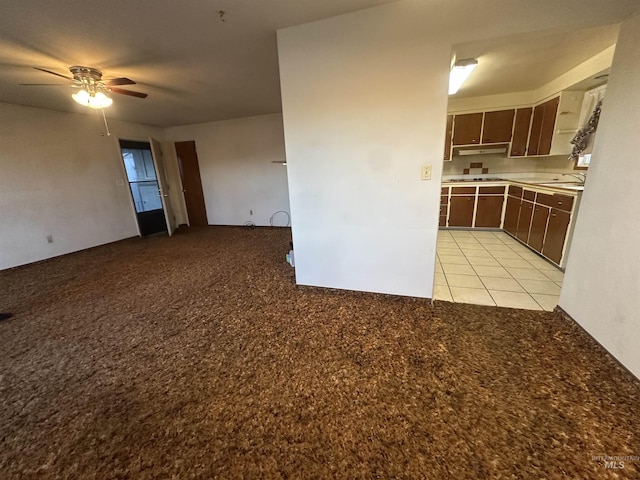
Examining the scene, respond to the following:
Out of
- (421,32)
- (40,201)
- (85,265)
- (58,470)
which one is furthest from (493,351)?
(40,201)

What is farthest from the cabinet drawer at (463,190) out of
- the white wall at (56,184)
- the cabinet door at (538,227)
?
the white wall at (56,184)

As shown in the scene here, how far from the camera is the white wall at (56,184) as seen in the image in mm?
3635

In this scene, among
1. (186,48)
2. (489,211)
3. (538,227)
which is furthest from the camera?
(489,211)

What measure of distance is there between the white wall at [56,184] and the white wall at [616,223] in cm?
674

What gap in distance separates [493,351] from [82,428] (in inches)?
99.4

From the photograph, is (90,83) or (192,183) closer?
(90,83)

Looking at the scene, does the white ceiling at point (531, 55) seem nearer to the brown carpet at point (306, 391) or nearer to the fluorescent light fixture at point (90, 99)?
the brown carpet at point (306, 391)

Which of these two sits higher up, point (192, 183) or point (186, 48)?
point (186, 48)

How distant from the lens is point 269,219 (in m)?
5.81

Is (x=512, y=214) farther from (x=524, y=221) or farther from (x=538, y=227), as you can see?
(x=538, y=227)

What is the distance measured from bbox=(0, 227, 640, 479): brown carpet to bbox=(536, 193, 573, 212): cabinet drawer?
151cm

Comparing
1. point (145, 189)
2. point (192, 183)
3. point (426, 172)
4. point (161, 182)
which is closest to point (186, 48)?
point (426, 172)

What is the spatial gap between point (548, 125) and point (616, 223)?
9.96 feet

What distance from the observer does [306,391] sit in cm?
148
